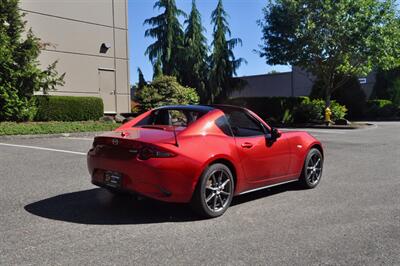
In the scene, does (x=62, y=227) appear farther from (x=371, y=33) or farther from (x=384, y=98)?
(x=384, y=98)

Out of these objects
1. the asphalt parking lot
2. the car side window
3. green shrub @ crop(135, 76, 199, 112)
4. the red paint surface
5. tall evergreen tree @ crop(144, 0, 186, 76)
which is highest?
tall evergreen tree @ crop(144, 0, 186, 76)

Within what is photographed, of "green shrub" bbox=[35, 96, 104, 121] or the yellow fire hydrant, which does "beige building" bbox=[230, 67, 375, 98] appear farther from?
"green shrub" bbox=[35, 96, 104, 121]

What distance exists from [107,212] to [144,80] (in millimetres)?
27999

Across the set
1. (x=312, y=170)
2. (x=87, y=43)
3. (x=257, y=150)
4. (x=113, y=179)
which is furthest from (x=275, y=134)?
(x=87, y=43)

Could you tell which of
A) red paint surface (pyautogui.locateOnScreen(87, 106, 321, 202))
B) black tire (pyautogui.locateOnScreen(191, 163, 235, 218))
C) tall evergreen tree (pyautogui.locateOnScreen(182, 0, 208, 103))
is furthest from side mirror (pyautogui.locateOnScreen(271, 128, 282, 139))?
tall evergreen tree (pyautogui.locateOnScreen(182, 0, 208, 103))

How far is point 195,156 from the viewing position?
5148 mm

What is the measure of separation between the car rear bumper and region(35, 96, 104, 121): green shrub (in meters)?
13.5

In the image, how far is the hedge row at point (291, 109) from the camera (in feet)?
85.8

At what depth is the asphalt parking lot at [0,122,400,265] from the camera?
13.1 feet

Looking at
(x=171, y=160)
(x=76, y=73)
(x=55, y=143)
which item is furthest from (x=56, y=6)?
(x=171, y=160)

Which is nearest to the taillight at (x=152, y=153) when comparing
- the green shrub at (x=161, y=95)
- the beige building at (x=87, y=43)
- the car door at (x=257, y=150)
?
the car door at (x=257, y=150)

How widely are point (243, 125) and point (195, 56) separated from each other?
85.2 feet

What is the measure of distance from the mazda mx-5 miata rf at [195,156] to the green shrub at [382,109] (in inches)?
1094

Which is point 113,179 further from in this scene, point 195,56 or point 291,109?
point 195,56
